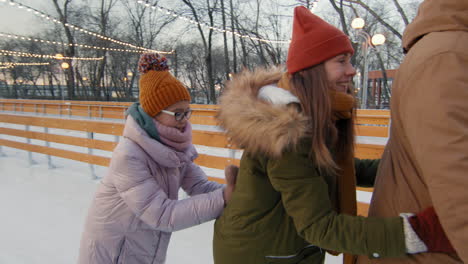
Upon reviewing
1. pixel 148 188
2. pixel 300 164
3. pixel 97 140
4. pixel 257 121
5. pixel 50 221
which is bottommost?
pixel 50 221

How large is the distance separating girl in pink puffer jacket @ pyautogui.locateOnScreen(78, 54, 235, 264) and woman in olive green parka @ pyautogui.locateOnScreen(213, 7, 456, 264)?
9.7 inches

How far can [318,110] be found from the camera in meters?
0.90

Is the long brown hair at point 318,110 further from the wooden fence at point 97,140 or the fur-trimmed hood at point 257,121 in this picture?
the wooden fence at point 97,140

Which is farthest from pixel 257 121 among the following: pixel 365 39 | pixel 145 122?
pixel 365 39

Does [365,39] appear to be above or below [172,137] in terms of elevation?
above

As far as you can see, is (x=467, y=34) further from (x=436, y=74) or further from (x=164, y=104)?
(x=164, y=104)

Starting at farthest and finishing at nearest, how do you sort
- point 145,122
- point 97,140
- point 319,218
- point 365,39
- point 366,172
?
point 365,39
point 97,140
point 145,122
point 366,172
point 319,218

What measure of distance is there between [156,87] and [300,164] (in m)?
1.01

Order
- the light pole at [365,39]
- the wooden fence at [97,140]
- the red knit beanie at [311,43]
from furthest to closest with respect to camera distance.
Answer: the light pole at [365,39], the wooden fence at [97,140], the red knit beanie at [311,43]

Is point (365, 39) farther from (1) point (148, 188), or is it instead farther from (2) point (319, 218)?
(2) point (319, 218)

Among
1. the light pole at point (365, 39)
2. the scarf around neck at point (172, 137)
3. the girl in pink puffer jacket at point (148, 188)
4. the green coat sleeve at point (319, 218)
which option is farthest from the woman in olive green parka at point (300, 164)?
the light pole at point (365, 39)

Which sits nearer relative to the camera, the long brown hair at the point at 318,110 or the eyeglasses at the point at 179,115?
the long brown hair at the point at 318,110

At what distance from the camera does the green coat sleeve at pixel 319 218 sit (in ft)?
2.65

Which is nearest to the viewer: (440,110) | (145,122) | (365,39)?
(440,110)
